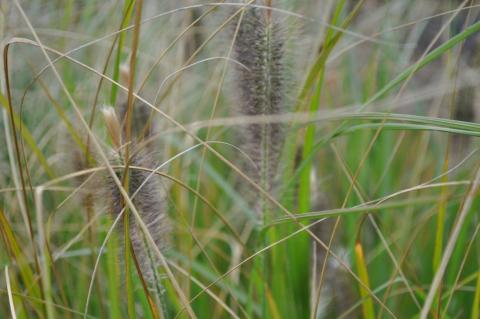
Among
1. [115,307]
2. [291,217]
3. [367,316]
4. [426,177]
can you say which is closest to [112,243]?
[115,307]

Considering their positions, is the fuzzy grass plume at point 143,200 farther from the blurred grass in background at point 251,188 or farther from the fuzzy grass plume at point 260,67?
the fuzzy grass plume at point 260,67

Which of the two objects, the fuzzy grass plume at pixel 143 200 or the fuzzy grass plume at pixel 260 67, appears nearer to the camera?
the fuzzy grass plume at pixel 143 200

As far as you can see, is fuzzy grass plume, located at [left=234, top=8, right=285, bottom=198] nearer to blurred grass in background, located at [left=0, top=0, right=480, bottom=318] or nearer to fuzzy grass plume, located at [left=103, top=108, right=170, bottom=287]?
blurred grass in background, located at [left=0, top=0, right=480, bottom=318]

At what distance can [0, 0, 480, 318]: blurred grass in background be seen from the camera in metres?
0.90

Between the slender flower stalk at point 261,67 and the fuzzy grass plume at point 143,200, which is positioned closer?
the fuzzy grass plume at point 143,200

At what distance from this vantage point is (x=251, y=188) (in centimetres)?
111

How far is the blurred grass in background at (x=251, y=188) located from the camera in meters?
0.90

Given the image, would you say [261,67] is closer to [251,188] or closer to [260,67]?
[260,67]

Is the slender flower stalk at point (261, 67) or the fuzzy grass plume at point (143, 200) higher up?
the slender flower stalk at point (261, 67)

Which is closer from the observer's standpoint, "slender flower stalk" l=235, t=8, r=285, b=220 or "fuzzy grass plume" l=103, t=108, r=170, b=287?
"fuzzy grass plume" l=103, t=108, r=170, b=287

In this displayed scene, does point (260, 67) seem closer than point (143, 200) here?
No

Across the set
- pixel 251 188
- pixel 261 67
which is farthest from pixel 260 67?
pixel 251 188

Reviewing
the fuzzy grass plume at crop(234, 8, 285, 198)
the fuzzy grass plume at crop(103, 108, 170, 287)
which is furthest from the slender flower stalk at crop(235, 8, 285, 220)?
the fuzzy grass plume at crop(103, 108, 170, 287)

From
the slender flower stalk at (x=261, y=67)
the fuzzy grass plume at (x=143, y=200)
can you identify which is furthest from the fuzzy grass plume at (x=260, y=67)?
the fuzzy grass plume at (x=143, y=200)
